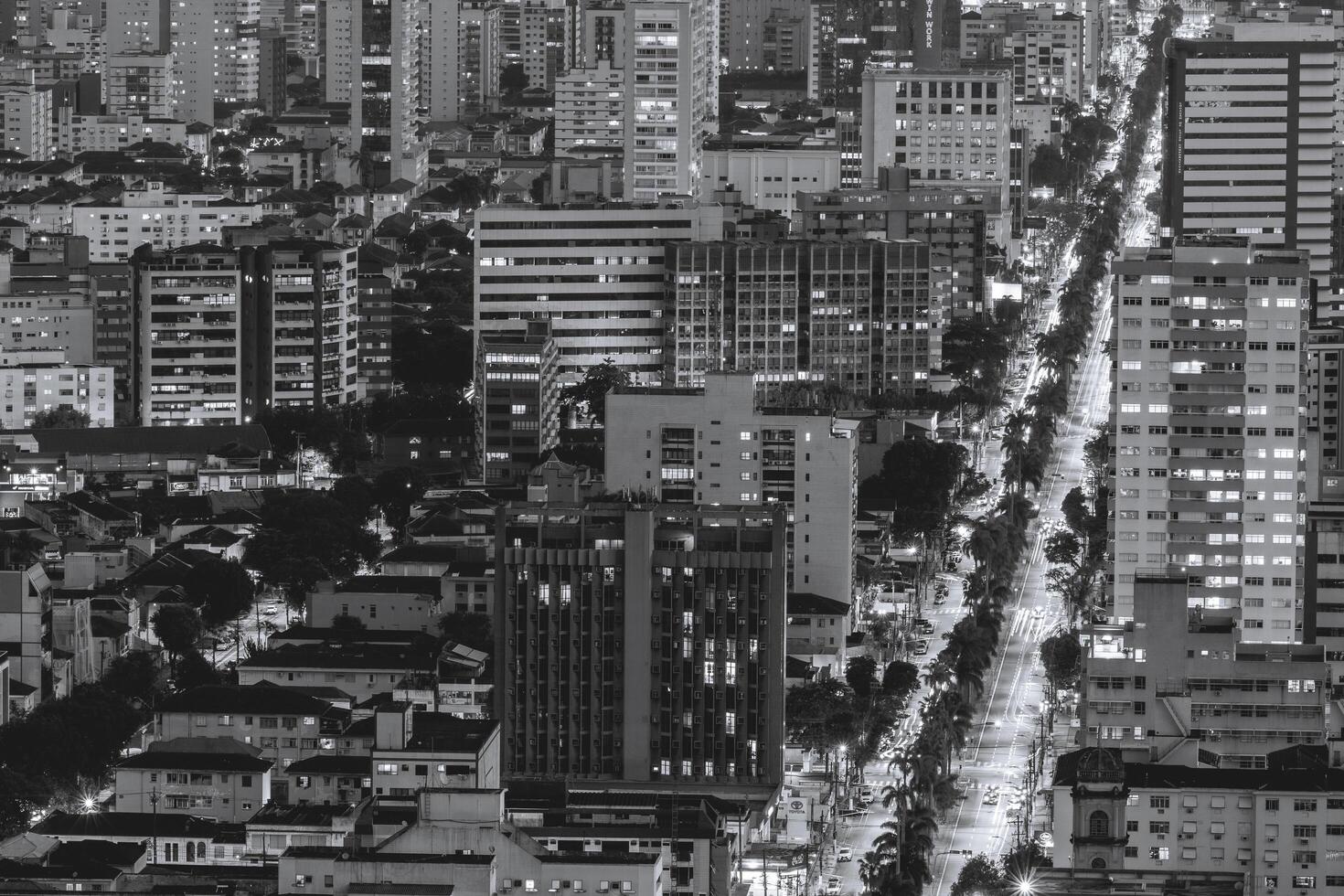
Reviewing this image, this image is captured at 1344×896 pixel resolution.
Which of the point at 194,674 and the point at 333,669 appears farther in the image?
the point at 194,674

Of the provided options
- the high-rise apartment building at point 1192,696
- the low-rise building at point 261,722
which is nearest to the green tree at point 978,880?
the high-rise apartment building at point 1192,696

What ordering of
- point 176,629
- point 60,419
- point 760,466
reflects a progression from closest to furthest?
1. point 176,629
2. point 760,466
3. point 60,419

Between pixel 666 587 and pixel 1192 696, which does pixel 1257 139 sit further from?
pixel 1192 696

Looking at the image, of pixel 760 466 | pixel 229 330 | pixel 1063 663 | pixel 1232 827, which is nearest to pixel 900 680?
pixel 1063 663

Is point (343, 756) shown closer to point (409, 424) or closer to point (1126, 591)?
point (1126, 591)

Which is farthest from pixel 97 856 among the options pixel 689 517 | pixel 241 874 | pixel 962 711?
pixel 962 711

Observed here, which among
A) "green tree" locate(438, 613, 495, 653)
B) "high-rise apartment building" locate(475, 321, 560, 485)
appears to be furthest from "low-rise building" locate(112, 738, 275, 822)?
"high-rise apartment building" locate(475, 321, 560, 485)
